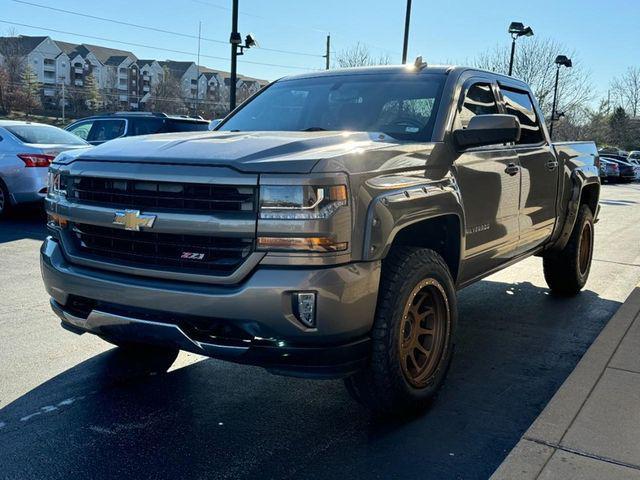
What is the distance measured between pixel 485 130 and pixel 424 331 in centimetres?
126

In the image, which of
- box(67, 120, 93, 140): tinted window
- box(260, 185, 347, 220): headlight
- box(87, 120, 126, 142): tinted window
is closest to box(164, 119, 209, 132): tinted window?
box(87, 120, 126, 142): tinted window

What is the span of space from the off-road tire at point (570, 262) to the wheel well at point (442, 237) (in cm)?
262

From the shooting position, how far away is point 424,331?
3633 millimetres

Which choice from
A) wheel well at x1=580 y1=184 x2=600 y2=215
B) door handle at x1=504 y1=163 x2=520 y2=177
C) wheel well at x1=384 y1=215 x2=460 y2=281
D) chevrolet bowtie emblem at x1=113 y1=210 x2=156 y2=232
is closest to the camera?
chevrolet bowtie emblem at x1=113 y1=210 x2=156 y2=232

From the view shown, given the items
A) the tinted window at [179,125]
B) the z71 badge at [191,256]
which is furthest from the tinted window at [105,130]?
the z71 badge at [191,256]

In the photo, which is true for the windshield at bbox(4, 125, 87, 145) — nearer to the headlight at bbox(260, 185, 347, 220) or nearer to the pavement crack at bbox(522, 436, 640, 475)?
the headlight at bbox(260, 185, 347, 220)

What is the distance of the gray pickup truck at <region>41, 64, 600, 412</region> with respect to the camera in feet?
9.53

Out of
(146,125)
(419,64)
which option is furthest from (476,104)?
(146,125)

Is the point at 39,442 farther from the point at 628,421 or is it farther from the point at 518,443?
the point at 628,421

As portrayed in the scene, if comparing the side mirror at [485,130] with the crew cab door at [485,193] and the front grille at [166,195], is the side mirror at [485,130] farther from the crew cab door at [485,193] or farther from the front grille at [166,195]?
the front grille at [166,195]

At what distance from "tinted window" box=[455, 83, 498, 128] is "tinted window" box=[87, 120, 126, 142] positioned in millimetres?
8884

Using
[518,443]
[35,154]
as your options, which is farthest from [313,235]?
[35,154]

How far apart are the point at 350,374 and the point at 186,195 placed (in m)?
1.13

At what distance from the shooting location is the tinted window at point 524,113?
5.30 metres
